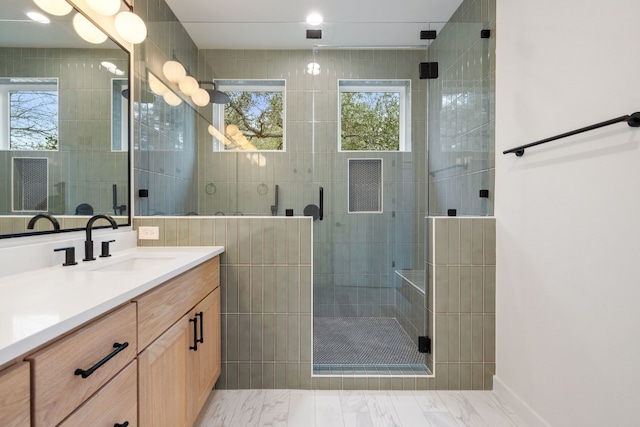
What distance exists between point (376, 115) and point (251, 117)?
851mm

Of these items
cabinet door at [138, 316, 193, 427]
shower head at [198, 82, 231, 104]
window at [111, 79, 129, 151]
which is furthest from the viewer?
shower head at [198, 82, 231, 104]

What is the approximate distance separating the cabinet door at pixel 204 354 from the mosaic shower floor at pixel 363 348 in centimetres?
60

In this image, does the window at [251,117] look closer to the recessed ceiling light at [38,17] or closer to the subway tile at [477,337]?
the recessed ceiling light at [38,17]

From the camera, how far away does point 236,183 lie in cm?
223

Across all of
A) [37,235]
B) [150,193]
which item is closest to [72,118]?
[37,235]

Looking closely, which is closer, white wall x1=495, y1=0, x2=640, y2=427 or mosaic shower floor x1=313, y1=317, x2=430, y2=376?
white wall x1=495, y1=0, x2=640, y2=427

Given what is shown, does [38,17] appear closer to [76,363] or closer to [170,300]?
[170,300]

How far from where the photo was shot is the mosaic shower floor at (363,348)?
6.92 ft

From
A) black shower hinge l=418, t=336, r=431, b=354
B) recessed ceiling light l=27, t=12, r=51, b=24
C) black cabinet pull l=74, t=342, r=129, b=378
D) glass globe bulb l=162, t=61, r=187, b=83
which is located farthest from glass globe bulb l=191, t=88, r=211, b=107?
black shower hinge l=418, t=336, r=431, b=354

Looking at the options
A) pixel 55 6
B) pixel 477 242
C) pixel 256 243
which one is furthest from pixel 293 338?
pixel 55 6

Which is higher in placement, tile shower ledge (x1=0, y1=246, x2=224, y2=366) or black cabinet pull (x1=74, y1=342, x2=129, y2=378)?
tile shower ledge (x1=0, y1=246, x2=224, y2=366)

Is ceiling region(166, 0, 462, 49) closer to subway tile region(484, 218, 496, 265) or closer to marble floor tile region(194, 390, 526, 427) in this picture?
subway tile region(484, 218, 496, 265)

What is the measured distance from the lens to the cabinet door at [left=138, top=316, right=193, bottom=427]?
1100 mm

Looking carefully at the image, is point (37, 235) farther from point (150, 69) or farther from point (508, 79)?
point (508, 79)
